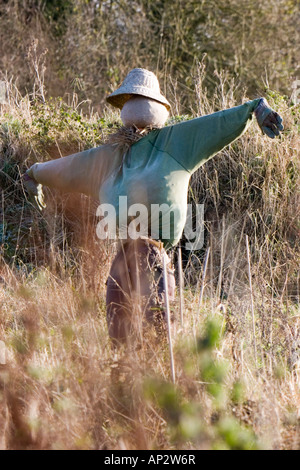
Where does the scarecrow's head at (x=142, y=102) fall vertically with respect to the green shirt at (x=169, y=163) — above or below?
above

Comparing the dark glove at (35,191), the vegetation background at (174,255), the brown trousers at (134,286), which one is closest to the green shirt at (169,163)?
the brown trousers at (134,286)

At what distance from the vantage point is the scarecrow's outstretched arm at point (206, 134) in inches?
141

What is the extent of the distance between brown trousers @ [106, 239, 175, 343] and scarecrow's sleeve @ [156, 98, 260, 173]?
490mm

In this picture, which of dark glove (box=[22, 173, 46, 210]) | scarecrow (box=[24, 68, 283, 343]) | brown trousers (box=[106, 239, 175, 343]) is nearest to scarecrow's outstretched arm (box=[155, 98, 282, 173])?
scarecrow (box=[24, 68, 283, 343])

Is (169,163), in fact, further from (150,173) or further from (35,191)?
(35,191)

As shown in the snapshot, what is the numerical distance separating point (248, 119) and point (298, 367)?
1334mm

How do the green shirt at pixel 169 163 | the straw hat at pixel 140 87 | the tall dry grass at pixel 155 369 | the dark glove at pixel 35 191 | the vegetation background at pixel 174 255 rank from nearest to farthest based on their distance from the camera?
1. the tall dry grass at pixel 155 369
2. the vegetation background at pixel 174 255
3. the green shirt at pixel 169 163
4. the straw hat at pixel 140 87
5. the dark glove at pixel 35 191

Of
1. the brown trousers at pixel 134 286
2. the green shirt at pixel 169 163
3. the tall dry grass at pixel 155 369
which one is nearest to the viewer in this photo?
the tall dry grass at pixel 155 369

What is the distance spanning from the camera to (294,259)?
210 inches

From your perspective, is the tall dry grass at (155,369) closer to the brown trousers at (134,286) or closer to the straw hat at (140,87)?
the brown trousers at (134,286)

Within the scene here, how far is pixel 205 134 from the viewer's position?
3.59 metres

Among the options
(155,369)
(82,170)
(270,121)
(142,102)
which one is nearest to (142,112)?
(142,102)

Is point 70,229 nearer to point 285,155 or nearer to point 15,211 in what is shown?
point 15,211
